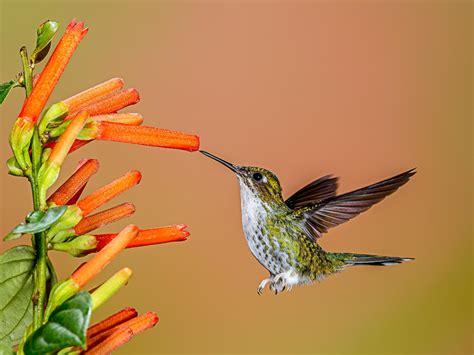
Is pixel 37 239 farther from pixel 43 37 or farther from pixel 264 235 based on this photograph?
pixel 264 235

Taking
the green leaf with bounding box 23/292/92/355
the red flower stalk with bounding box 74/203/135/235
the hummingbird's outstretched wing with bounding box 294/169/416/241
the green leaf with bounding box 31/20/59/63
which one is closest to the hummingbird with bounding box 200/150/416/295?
the hummingbird's outstretched wing with bounding box 294/169/416/241

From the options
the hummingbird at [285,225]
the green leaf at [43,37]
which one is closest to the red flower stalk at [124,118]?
the green leaf at [43,37]

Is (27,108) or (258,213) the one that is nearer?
(27,108)

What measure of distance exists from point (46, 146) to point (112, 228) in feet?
5.99

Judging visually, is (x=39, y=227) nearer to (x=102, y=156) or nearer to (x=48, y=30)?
(x=48, y=30)

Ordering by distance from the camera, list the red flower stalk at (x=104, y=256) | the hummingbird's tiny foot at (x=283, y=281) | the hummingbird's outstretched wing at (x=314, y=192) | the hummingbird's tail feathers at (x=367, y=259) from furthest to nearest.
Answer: the hummingbird's outstretched wing at (x=314, y=192)
the hummingbird's tail feathers at (x=367, y=259)
the hummingbird's tiny foot at (x=283, y=281)
the red flower stalk at (x=104, y=256)

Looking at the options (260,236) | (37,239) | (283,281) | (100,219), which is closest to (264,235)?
(260,236)

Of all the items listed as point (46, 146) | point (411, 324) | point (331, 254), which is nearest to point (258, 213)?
point (331, 254)

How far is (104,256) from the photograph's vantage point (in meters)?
0.82

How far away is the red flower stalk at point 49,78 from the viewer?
0.87 m

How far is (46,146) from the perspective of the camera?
0.93 meters

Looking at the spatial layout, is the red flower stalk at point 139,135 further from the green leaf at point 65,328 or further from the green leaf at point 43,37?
the green leaf at point 65,328

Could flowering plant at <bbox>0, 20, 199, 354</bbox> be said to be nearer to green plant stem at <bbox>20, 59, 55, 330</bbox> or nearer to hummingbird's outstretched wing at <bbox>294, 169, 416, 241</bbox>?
green plant stem at <bbox>20, 59, 55, 330</bbox>

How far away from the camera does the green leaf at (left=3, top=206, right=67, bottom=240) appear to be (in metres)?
0.76
